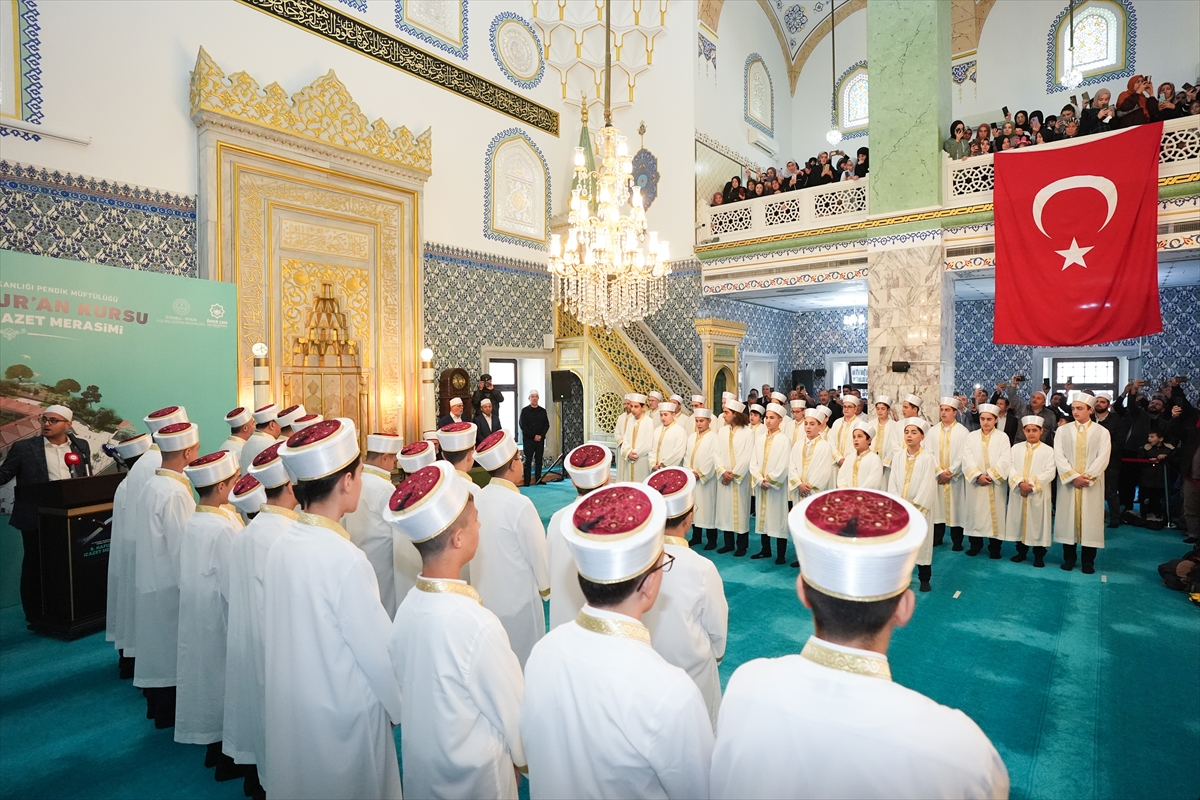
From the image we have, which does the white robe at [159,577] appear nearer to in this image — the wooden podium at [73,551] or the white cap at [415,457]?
the white cap at [415,457]

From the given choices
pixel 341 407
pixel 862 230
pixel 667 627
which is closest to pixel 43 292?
pixel 341 407

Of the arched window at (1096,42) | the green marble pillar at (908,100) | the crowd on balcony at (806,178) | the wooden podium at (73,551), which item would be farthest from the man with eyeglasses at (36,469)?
the arched window at (1096,42)

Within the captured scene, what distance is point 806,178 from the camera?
31.3 feet

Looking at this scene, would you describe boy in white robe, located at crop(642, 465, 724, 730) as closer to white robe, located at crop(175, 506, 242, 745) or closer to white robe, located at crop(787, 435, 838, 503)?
white robe, located at crop(175, 506, 242, 745)

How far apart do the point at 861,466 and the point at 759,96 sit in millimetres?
10046

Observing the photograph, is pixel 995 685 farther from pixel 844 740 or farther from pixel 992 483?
pixel 844 740

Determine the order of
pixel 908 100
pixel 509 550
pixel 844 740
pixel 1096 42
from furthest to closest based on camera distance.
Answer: pixel 1096 42, pixel 908 100, pixel 509 550, pixel 844 740

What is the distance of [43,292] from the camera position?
15.3 ft

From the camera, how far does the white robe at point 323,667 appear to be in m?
1.83

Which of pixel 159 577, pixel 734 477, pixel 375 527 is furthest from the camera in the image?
pixel 734 477

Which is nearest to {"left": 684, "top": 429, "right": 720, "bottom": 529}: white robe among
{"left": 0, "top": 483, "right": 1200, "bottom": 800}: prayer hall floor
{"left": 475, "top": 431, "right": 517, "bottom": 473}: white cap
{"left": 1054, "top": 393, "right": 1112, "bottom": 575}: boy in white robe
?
{"left": 0, "top": 483, "right": 1200, "bottom": 800}: prayer hall floor

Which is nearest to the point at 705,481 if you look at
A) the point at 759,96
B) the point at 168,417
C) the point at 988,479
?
the point at 988,479

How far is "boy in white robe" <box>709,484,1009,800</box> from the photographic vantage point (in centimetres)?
97

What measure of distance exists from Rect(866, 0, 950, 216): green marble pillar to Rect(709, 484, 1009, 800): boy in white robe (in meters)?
8.53
